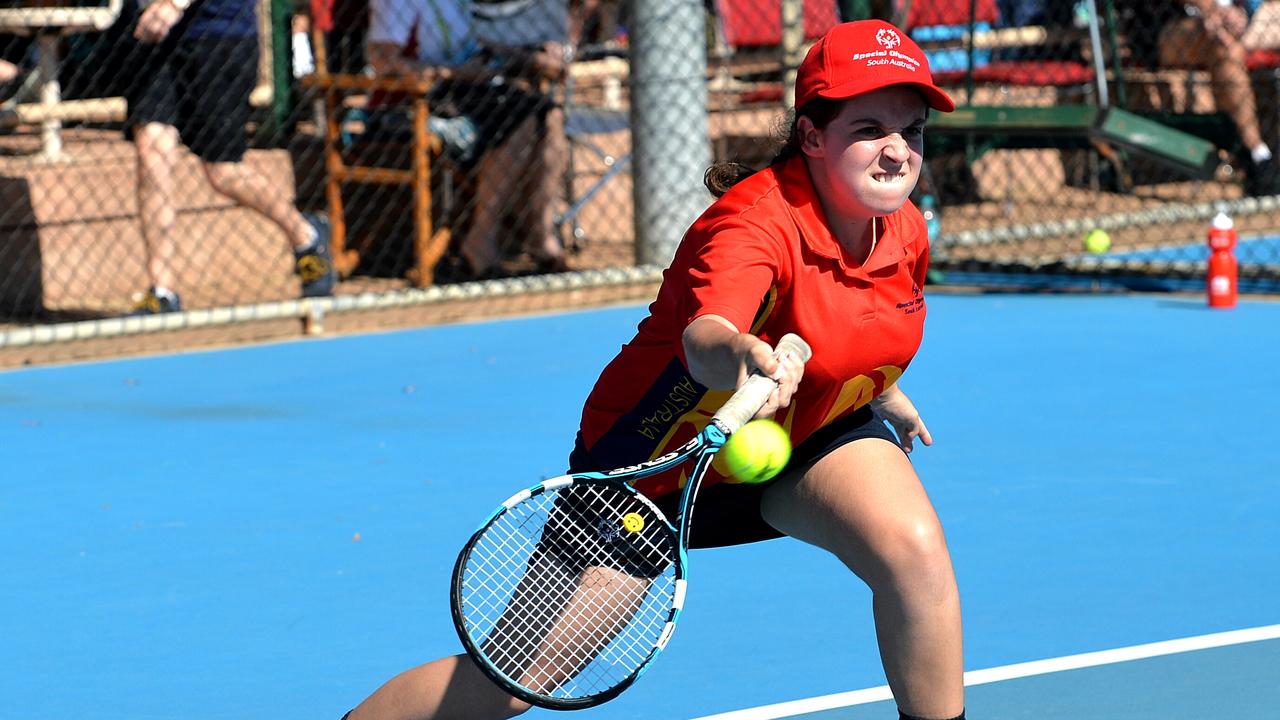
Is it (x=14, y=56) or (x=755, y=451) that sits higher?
(x=755, y=451)

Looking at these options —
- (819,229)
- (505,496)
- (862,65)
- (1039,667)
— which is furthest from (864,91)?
(505,496)

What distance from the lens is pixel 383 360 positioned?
308 inches

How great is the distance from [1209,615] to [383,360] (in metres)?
4.30

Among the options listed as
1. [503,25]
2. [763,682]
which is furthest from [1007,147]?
[763,682]

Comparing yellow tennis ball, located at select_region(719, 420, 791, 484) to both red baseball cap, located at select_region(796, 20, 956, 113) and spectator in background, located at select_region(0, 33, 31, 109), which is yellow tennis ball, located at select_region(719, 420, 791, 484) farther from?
spectator in background, located at select_region(0, 33, 31, 109)

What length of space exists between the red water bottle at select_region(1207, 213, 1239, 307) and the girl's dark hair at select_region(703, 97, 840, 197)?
17.4 feet

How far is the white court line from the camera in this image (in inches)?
144

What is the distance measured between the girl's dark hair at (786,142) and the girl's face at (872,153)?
21 millimetres

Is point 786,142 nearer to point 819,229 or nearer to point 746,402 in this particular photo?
point 819,229

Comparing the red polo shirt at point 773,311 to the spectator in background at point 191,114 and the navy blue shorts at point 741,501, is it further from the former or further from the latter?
the spectator in background at point 191,114

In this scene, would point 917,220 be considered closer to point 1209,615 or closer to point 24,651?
point 1209,615

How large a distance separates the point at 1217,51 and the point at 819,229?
29.3 feet

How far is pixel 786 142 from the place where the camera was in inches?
126

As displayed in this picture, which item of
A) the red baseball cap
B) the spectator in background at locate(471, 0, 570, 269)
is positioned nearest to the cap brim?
the red baseball cap
